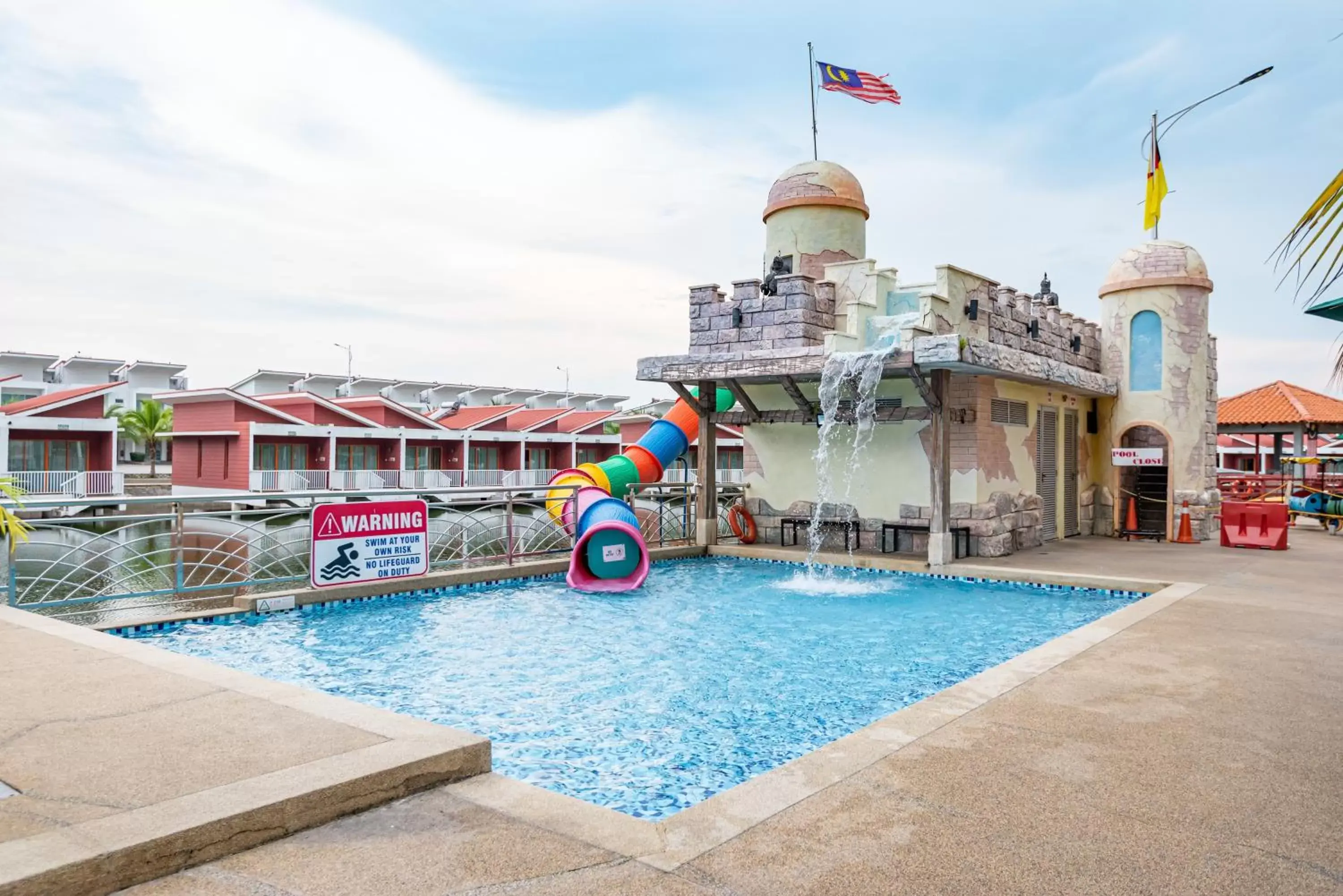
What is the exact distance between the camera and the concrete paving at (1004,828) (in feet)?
9.48

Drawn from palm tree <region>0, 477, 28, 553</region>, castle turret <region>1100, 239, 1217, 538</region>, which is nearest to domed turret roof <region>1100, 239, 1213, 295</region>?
castle turret <region>1100, 239, 1217, 538</region>

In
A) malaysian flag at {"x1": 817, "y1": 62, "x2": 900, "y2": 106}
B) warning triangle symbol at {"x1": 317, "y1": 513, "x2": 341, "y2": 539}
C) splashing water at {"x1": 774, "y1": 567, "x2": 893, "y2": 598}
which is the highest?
malaysian flag at {"x1": 817, "y1": 62, "x2": 900, "y2": 106}

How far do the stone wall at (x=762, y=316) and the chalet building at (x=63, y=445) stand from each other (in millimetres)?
25386

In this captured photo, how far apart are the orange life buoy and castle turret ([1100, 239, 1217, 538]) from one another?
24.2 feet

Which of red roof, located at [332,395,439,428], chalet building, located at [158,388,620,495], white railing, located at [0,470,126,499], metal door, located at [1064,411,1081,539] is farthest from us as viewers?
red roof, located at [332,395,439,428]

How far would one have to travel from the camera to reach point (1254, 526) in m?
14.4

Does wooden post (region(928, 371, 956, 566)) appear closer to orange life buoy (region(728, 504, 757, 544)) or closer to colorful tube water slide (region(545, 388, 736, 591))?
orange life buoy (region(728, 504, 757, 544))

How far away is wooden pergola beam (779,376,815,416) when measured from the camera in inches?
522

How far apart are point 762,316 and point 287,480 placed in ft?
87.3

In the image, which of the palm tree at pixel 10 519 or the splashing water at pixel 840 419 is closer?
the palm tree at pixel 10 519

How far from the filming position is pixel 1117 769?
13.2 ft

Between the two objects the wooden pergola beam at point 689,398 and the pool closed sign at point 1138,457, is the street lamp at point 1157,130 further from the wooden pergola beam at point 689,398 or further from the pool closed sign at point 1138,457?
the wooden pergola beam at point 689,398

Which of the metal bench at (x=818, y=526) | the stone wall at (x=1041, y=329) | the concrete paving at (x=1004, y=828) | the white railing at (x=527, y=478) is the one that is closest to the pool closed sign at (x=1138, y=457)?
the stone wall at (x=1041, y=329)

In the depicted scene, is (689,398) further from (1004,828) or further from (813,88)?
(1004,828)
